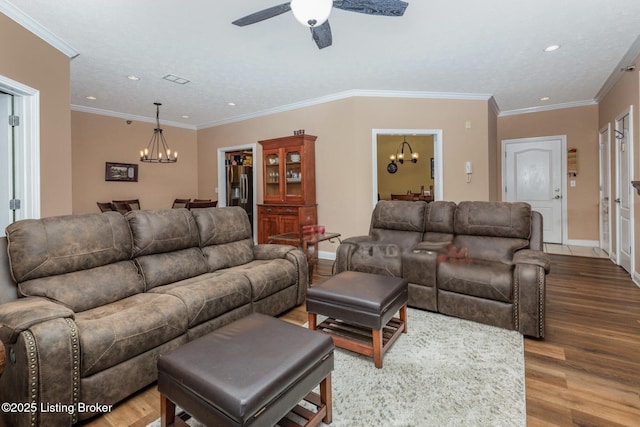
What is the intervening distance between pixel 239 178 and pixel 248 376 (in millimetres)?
5796

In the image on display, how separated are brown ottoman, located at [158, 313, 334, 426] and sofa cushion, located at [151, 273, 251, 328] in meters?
0.58

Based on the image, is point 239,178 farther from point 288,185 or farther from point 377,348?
point 377,348

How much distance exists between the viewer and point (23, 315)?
1.45 metres

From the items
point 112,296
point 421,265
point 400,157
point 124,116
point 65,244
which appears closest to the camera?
point 65,244

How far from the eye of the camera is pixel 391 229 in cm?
366

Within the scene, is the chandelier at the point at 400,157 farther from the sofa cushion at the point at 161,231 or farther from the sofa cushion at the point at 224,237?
the sofa cushion at the point at 161,231

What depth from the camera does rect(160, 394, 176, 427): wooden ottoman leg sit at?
4.69 ft

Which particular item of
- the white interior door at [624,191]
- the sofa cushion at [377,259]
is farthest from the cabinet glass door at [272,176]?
the white interior door at [624,191]

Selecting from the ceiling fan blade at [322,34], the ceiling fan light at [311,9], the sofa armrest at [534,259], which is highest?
the ceiling fan blade at [322,34]

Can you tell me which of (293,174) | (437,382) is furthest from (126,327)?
→ (293,174)

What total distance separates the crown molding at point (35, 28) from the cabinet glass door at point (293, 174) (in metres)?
3.04

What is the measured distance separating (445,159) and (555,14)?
2.43 meters

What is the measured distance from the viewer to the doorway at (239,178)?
21.1 ft

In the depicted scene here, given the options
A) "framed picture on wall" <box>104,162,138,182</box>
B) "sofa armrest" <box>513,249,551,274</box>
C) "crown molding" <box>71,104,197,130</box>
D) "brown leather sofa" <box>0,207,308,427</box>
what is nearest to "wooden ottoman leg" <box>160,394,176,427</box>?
"brown leather sofa" <box>0,207,308,427</box>
